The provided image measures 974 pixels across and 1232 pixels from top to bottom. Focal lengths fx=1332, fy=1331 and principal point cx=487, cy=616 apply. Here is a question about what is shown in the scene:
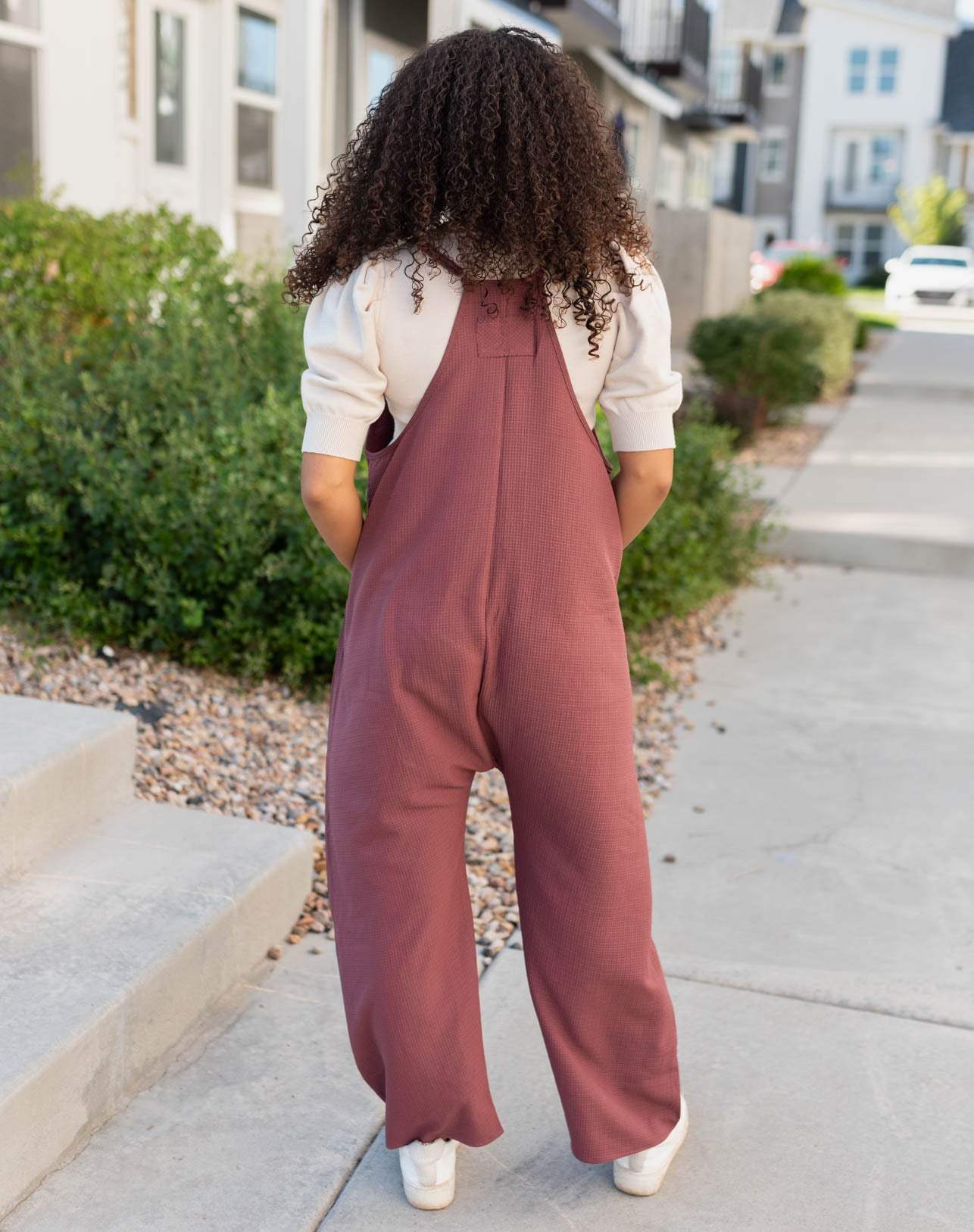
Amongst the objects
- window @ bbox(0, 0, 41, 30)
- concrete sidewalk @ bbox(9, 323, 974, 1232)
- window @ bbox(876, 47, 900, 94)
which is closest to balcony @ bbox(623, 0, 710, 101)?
window @ bbox(0, 0, 41, 30)

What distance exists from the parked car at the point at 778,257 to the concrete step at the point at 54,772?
76.8 feet

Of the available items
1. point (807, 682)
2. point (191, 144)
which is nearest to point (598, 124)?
point (807, 682)

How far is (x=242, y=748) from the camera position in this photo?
374 centimetres

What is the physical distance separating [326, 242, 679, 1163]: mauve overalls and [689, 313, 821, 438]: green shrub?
8.43m

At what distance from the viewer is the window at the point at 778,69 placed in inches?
1777

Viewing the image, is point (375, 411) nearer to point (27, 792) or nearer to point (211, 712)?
→ point (27, 792)

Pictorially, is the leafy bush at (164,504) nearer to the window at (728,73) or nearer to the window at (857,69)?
the window at (728,73)

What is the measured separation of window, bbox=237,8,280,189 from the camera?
970 cm

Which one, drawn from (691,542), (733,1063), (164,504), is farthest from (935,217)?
(733,1063)

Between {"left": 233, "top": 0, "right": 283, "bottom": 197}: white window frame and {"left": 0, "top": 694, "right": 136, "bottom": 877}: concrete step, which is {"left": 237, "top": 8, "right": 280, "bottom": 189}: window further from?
{"left": 0, "top": 694, "right": 136, "bottom": 877}: concrete step

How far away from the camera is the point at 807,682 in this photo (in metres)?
4.98

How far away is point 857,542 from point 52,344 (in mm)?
4071

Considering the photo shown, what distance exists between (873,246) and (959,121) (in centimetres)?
467

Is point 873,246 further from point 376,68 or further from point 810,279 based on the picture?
point 376,68
